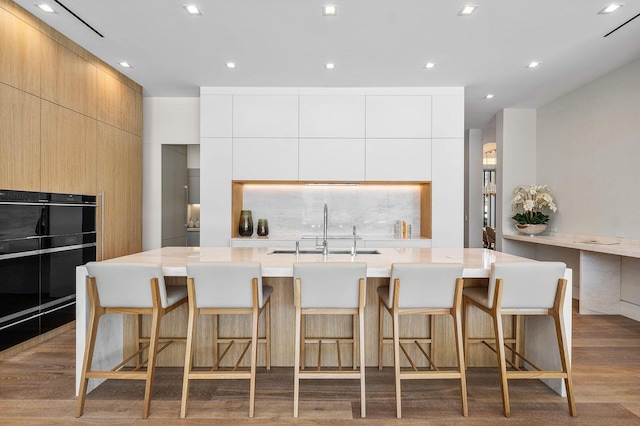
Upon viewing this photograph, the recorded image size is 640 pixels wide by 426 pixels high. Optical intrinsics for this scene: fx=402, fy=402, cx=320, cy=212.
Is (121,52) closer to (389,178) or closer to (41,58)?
(41,58)

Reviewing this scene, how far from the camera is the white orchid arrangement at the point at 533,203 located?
5.73 m

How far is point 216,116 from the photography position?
5.04 meters

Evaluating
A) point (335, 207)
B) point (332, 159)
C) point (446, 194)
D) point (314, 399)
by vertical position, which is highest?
point (332, 159)

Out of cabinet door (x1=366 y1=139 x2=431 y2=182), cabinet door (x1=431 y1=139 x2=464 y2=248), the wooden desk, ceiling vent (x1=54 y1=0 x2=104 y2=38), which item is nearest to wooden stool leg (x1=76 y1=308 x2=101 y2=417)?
ceiling vent (x1=54 y1=0 x2=104 y2=38)

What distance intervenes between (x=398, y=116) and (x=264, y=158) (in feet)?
5.80

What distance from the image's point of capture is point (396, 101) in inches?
199

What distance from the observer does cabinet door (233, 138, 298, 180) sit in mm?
5047

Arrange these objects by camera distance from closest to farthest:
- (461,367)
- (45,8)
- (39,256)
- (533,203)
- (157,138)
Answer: (461,367) → (45,8) → (39,256) → (157,138) → (533,203)

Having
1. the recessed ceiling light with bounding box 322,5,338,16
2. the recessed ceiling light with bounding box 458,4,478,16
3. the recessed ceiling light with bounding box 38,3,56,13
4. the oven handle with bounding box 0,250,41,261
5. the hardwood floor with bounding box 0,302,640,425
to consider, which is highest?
the recessed ceiling light with bounding box 38,3,56,13

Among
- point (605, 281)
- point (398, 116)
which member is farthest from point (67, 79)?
point (605, 281)

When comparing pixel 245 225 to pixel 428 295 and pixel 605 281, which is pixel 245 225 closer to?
pixel 428 295

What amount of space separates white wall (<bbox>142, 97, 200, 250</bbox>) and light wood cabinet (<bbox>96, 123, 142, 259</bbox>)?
134mm

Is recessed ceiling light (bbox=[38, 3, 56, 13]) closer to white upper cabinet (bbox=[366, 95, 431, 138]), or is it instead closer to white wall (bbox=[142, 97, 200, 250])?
white wall (bbox=[142, 97, 200, 250])

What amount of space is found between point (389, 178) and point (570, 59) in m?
2.27
